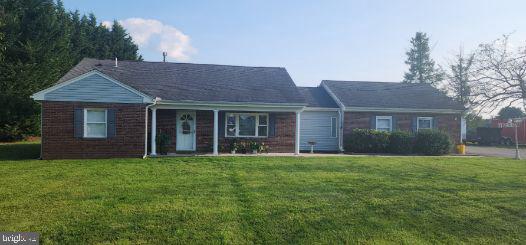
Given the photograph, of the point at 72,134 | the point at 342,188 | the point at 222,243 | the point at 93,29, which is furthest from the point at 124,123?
the point at 93,29

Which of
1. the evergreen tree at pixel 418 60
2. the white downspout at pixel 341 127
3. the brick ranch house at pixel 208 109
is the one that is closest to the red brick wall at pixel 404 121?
the brick ranch house at pixel 208 109

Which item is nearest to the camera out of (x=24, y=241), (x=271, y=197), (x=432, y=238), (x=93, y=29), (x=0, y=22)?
(x=24, y=241)

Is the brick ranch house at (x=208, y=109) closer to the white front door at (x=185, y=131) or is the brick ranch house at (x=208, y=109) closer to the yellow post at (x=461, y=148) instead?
the white front door at (x=185, y=131)

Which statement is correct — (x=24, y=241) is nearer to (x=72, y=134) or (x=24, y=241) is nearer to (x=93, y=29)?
(x=72, y=134)

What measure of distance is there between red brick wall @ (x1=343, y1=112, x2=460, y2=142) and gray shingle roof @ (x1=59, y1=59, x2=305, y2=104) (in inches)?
155

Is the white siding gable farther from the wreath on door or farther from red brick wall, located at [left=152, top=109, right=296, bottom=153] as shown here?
the wreath on door

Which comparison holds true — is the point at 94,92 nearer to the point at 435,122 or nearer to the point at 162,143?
the point at 162,143

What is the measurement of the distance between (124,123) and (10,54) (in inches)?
541

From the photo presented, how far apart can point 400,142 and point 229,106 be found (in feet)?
30.8

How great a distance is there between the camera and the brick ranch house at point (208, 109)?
16109mm

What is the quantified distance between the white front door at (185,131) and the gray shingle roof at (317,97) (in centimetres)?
655

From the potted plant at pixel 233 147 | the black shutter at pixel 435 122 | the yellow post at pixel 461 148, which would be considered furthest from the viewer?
the black shutter at pixel 435 122

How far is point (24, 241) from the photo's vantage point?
6.27 m

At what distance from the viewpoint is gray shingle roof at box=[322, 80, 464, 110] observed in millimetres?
23031
